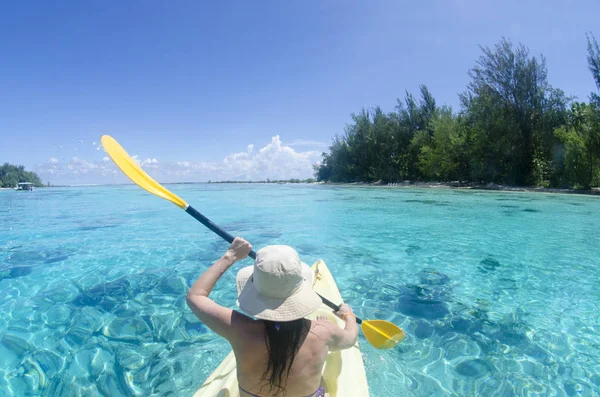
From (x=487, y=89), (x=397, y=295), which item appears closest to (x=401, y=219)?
(x=397, y=295)

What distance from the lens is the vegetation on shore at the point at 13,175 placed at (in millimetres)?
82750

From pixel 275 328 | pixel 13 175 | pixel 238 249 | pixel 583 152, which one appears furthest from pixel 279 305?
pixel 13 175

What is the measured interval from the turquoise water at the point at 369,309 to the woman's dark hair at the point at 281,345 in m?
1.68

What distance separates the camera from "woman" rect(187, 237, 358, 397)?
1570 mm

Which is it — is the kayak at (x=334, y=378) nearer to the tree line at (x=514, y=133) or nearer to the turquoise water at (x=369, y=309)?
the turquoise water at (x=369, y=309)

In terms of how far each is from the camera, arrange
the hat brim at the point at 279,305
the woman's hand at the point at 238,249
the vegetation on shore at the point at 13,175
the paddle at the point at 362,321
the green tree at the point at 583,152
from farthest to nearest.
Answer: the vegetation on shore at the point at 13,175, the green tree at the point at 583,152, the paddle at the point at 362,321, the woman's hand at the point at 238,249, the hat brim at the point at 279,305

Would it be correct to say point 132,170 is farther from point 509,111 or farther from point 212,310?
point 509,111

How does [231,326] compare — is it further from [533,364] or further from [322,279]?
[533,364]

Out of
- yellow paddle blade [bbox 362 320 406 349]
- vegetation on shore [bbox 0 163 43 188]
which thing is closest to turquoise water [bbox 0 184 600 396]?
yellow paddle blade [bbox 362 320 406 349]

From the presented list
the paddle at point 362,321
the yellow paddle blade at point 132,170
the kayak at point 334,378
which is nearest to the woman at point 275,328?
the kayak at point 334,378

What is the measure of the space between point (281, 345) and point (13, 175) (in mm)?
109936

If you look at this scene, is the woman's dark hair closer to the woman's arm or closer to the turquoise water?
the woman's arm

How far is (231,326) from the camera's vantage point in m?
1.64

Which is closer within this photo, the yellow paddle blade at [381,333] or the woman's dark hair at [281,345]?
the woman's dark hair at [281,345]
